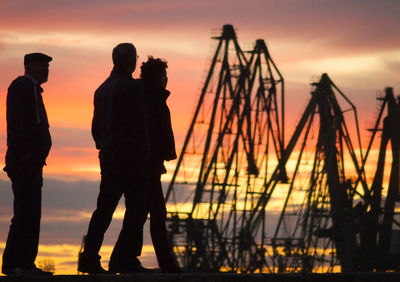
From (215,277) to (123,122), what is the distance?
1762 millimetres

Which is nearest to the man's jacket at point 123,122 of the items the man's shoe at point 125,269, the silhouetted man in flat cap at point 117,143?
the silhouetted man in flat cap at point 117,143

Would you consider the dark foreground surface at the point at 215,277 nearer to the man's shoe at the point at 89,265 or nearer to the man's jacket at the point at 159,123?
the man's shoe at the point at 89,265

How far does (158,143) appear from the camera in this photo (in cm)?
943

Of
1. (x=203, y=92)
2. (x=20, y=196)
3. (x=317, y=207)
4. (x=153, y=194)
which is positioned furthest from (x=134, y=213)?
(x=317, y=207)

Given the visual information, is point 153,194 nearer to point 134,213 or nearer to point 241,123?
point 134,213

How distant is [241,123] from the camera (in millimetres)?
72875

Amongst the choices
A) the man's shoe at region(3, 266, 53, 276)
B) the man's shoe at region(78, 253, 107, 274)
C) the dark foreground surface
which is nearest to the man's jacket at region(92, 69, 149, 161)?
the man's shoe at region(78, 253, 107, 274)

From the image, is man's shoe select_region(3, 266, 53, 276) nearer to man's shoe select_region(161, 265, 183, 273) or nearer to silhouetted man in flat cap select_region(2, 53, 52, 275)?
silhouetted man in flat cap select_region(2, 53, 52, 275)

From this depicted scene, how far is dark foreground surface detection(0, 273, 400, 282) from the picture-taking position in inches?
291

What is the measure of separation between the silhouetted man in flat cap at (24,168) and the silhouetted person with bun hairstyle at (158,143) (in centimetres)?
108

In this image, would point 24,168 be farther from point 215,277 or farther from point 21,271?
point 215,277

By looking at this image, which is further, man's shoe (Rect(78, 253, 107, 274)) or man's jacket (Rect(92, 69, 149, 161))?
man's jacket (Rect(92, 69, 149, 161))

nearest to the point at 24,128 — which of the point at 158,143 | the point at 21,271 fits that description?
the point at 21,271

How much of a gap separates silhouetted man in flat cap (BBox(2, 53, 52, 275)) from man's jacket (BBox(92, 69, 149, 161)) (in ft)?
1.74
